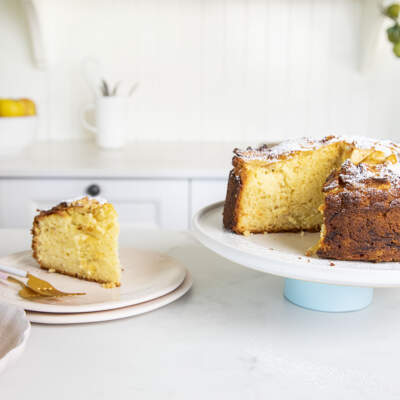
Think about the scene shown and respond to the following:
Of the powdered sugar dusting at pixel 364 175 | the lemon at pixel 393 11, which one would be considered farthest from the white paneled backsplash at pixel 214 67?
the powdered sugar dusting at pixel 364 175

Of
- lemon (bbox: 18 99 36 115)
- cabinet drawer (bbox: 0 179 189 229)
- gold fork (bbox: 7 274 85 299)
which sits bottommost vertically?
cabinet drawer (bbox: 0 179 189 229)

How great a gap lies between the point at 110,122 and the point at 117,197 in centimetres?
46

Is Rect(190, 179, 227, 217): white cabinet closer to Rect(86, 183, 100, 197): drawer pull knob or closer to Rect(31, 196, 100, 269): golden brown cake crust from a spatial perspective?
Rect(86, 183, 100, 197): drawer pull knob

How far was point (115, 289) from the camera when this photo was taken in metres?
0.81

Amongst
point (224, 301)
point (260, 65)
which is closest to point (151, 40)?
point (260, 65)

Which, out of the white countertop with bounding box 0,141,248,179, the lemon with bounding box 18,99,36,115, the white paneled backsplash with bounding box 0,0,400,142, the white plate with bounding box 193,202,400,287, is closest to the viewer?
the white plate with bounding box 193,202,400,287

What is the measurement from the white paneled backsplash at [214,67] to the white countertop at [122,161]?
0.19 m

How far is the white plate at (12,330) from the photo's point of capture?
558mm

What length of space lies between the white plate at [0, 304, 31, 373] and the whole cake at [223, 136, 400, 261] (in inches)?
16.6

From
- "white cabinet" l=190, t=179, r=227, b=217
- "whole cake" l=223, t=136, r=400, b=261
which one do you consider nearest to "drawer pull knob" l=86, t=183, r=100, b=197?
"white cabinet" l=190, t=179, r=227, b=217

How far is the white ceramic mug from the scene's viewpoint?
87.6 inches

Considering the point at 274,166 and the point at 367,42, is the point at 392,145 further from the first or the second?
the point at 367,42

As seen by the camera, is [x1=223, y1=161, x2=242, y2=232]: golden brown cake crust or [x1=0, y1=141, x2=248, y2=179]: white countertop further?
[x1=0, y1=141, x2=248, y2=179]: white countertop

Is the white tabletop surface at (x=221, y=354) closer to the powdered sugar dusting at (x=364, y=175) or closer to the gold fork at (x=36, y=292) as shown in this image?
the gold fork at (x=36, y=292)
